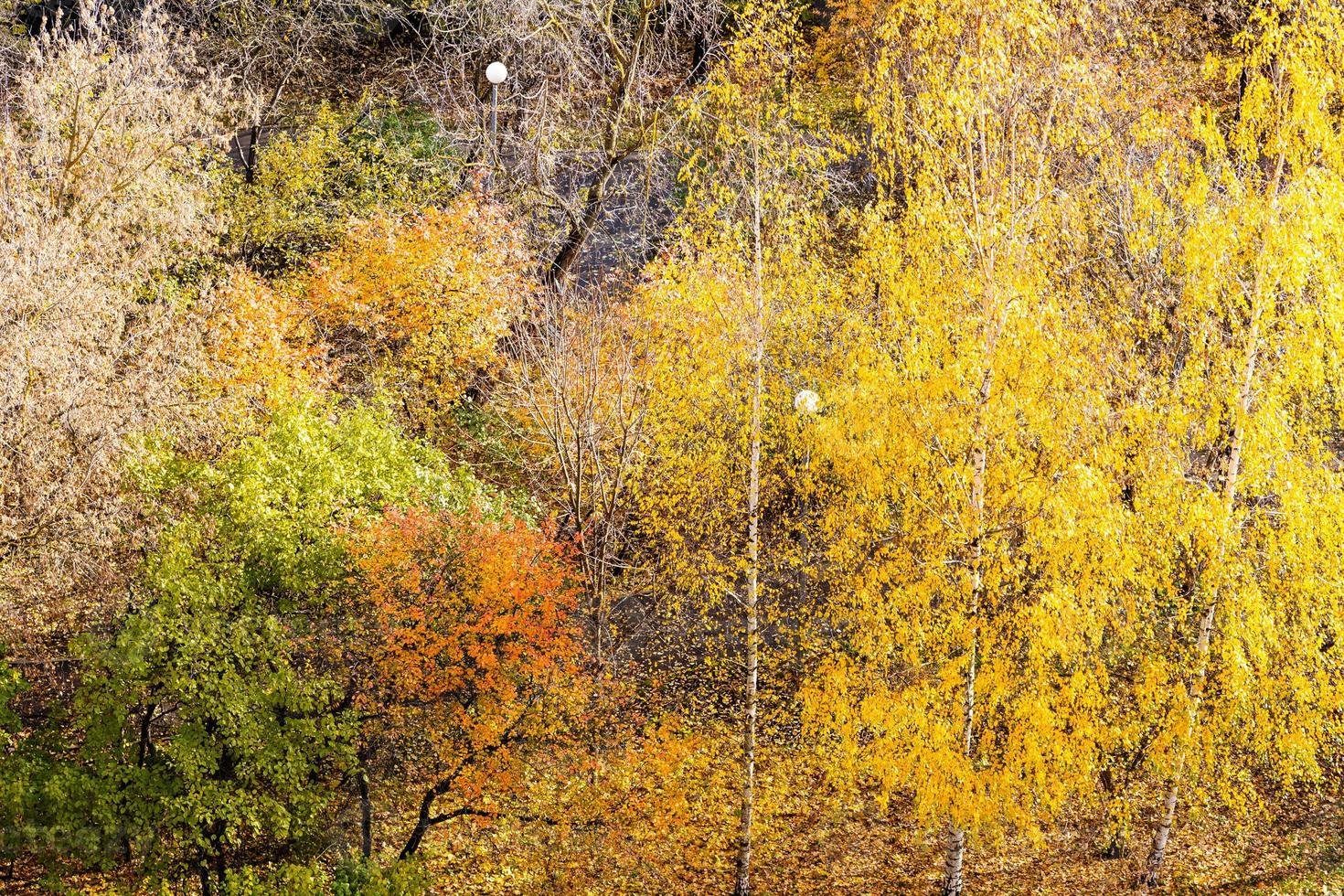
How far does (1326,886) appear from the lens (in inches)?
559

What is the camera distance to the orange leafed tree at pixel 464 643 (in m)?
13.2

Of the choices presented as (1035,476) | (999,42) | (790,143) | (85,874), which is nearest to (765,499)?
(790,143)

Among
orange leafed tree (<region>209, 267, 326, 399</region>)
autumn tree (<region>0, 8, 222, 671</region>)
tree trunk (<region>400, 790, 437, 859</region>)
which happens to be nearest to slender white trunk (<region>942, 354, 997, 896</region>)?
tree trunk (<region>400, 790, 437, 859</region>)

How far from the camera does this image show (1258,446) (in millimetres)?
12695

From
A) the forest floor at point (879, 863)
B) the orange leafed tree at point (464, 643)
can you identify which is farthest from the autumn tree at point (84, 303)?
the forest floor at point (879, 863)

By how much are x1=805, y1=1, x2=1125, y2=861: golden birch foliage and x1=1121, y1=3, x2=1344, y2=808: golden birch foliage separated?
875 mm

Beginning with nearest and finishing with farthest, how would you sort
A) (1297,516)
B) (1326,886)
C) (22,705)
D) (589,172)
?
(1297,516)
(1326,886)
(22,705)
(589,172)

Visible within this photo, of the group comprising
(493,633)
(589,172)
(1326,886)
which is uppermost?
(589,172)

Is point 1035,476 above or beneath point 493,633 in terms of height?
above

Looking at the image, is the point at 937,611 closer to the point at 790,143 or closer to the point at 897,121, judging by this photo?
the point at 897,121

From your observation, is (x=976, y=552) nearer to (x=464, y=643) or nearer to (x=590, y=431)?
(x=590, y=431)

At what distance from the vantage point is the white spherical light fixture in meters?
18.3

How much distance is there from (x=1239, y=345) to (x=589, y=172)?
17666 mm

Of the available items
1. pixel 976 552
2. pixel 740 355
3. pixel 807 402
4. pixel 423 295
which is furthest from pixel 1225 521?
pixel 423 295
